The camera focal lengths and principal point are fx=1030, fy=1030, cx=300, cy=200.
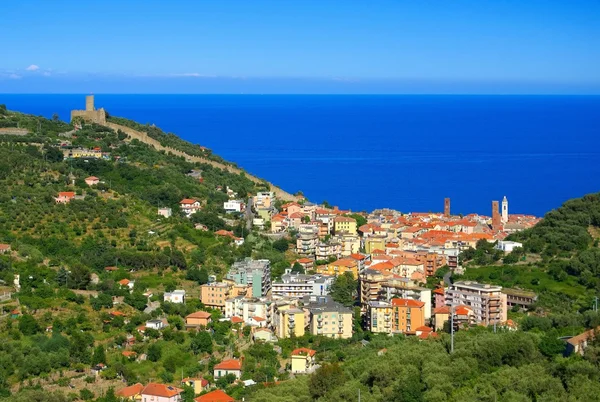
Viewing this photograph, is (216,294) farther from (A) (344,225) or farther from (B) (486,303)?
(A) (344,225)

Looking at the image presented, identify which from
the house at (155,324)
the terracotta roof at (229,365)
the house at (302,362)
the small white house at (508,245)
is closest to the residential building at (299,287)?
the house at (155,324)

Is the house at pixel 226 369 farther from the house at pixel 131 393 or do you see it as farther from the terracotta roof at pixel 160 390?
the house at pixel 131 393

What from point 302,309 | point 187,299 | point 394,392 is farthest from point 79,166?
point 394,392

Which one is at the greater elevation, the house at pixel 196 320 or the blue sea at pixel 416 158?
the blue sea at pixel 416 158

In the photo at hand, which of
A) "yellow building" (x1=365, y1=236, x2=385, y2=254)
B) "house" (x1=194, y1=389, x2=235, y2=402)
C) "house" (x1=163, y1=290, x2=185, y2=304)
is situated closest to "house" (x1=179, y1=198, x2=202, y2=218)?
"yellow building" (x1=365, y1=236, x2=385, y2=254)

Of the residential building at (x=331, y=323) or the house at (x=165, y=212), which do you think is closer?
the residential building at (x=331, y=323)

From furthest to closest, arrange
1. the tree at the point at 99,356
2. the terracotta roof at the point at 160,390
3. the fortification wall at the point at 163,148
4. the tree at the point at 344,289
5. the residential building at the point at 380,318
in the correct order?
1. the fortification wall at the point at 163,148
2. the tree at the point at 344,289
3. the residential building at the point at 380,318
4. the tree at the point at 99,356
5. the terracotta roof at the point at 160,390

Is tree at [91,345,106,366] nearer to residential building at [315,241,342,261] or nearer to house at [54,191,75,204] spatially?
house at [54,191,75,204]
